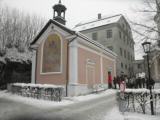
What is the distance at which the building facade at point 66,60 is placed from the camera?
16.7m

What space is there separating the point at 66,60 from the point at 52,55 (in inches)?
78.1

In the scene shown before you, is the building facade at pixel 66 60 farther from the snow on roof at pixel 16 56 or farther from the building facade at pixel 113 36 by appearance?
the building facade at pixel 113 36

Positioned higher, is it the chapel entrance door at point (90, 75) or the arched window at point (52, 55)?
the arched window at point (52, 55)

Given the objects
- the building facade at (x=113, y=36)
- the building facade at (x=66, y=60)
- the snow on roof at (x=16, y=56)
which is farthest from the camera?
the building facade at (x=113, y=36)

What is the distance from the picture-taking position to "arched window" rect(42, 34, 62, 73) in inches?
695

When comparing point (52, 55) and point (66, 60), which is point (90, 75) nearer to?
point (66, 60)

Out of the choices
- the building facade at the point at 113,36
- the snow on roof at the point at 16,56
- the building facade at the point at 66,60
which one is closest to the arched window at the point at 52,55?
the building facade at the point at 66,60

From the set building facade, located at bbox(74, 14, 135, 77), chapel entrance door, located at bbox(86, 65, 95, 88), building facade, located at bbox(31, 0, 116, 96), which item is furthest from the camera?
building facade, located at bbox(74, 14, 135, 77)

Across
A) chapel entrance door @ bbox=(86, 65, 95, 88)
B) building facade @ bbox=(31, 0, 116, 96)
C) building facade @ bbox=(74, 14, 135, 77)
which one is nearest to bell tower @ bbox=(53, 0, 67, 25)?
building facade @ bbox=(31, 0, 116, 96)

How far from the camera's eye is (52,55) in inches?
715

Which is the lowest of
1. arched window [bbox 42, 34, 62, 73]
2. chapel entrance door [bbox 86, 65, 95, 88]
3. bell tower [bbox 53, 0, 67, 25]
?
chapel entrance door [bbox 86, 65, 95, 88]

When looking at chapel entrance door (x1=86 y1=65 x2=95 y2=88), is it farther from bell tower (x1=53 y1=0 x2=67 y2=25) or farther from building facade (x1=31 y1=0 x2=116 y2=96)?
bell tower (x1=53 y1=0 x2=67 y2=25)

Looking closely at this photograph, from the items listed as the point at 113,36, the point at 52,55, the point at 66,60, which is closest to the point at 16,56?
the point at 52,55

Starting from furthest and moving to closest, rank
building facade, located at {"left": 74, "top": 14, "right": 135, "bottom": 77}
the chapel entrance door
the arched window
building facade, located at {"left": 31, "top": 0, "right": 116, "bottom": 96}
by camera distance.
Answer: building facade, located at {"left": 74, "top": 14, "right": 135, "bottom": 77} → the chapel entrance door → the arched window → building facade, located at {"left": 31, "top": 0, "right": 116, "bottom": 96}
